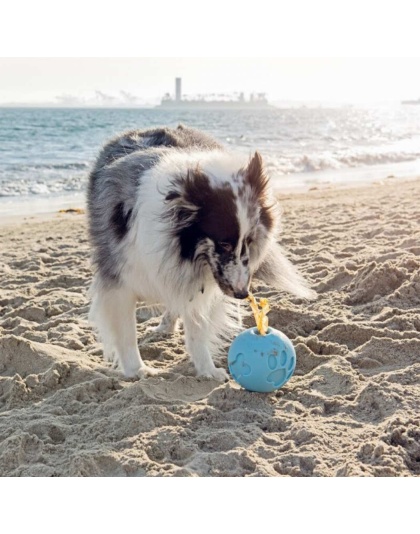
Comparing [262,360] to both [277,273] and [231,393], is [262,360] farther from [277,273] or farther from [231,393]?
[277,273]

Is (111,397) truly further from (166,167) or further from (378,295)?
(378,295)

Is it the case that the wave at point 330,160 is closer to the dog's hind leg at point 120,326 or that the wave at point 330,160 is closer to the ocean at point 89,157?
the ocean at point 89,157

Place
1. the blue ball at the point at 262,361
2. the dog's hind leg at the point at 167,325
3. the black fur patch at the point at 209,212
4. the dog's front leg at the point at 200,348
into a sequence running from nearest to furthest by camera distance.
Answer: the black fur patch at the point at 209,212
the blue ball at the point at 262,361
the dog's front leg at the point at 200,348
the dog's hind leg at the point at 167,325

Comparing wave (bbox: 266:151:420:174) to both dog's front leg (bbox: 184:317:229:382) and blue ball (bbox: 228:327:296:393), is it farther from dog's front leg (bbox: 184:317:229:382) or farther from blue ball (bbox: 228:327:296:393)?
blue ball (bbox: 228:327:296:393)

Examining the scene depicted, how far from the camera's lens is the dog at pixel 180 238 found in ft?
11.2

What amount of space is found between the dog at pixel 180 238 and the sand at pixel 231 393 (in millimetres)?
314

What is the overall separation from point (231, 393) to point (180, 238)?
89cm

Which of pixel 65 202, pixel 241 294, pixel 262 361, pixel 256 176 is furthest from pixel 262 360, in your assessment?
pixel 65 202

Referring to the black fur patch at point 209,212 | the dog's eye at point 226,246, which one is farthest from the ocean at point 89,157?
the dog's eye at point 226,246

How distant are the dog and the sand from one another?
0.31 metres

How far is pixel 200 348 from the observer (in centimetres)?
409

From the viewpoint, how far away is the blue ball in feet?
11.5

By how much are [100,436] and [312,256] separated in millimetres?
3473

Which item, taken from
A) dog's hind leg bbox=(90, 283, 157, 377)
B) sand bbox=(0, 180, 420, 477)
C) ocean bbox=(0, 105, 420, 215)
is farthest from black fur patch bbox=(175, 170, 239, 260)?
ocean bbox=(0, 105, 420, 215)
